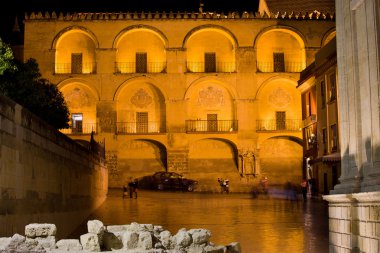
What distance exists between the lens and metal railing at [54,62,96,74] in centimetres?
4534

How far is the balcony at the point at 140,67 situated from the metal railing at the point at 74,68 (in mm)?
2143

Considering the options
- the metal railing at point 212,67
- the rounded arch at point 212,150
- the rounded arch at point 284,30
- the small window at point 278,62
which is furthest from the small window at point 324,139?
the metal railing at point 212,67

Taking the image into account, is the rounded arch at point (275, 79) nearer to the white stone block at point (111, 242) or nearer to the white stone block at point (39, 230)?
the white stone block at point (111, 242)

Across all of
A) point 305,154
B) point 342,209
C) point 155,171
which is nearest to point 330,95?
point 305,154

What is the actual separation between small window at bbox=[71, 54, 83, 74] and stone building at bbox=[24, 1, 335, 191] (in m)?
0.08

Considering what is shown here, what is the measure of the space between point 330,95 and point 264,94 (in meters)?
12.4

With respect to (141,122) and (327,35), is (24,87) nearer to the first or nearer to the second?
(141,122)

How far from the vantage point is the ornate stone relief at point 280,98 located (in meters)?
46.0

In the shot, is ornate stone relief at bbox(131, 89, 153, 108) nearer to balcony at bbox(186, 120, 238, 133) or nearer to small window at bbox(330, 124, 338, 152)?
balcony at bbox(186, 120, 238, 133)

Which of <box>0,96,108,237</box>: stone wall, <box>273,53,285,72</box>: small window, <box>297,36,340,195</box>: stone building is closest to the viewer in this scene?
<box>0,96,108,237</box>: stone wall

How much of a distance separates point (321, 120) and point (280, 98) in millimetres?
10043

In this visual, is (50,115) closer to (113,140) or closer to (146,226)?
(146,226)

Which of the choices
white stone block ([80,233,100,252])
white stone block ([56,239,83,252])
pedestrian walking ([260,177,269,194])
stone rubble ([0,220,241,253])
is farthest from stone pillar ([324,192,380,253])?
pedestrian walking ([260,177,269,194])

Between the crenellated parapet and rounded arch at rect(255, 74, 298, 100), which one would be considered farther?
the crenellated parapet
